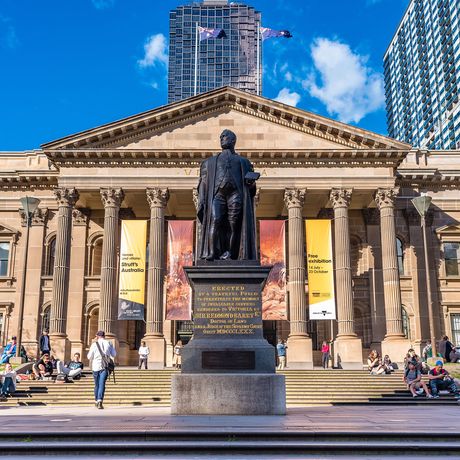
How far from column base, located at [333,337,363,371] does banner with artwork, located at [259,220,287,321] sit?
11.3 ft

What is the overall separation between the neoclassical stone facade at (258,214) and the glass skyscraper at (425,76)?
6253 cm

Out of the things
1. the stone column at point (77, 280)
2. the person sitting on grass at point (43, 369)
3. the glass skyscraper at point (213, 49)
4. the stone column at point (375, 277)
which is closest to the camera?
the person sitting on grass at point (43, 369)

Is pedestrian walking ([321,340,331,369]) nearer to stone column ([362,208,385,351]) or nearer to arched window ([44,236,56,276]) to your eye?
stone column ([362,208,385,351])

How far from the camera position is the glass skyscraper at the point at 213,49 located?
133m

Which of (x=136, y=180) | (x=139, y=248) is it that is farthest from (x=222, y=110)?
(x=139, y=248)

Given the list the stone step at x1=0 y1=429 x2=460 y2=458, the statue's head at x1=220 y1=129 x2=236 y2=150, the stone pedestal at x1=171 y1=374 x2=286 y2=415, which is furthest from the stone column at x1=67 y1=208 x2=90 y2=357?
the stone step at x1=0 y1=429 x2=460 y2=458

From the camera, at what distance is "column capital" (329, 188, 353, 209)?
112ft

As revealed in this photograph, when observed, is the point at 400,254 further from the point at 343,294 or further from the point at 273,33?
the point at 273,33

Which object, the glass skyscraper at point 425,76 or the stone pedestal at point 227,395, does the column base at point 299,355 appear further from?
the glass skyscraper at point 425,76

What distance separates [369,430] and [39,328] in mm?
32321

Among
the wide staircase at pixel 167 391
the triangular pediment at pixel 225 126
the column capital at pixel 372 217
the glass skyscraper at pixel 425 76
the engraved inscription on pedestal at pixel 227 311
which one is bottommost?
the wide staircase at pixel 167 391

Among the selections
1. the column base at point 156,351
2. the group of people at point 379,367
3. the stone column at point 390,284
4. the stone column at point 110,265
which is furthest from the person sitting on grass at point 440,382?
the stone column at point 110,265

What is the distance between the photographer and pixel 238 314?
11250 mm

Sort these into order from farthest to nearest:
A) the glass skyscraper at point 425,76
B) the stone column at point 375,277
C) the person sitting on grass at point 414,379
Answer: the glass skyscraper at point 425,76 < the stone column at point 375,277 < the person sitting on grass at point 414,379
